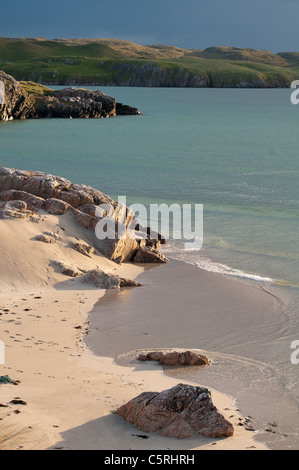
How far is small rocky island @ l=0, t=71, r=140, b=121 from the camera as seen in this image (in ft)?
253

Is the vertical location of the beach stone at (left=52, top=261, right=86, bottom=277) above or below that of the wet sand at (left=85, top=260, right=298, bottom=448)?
above

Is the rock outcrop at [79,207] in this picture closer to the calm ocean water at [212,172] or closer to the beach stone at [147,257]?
the beach stone at [147,257]

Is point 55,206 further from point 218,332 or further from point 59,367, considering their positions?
point 59,367

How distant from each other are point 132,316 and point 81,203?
575 centimetres

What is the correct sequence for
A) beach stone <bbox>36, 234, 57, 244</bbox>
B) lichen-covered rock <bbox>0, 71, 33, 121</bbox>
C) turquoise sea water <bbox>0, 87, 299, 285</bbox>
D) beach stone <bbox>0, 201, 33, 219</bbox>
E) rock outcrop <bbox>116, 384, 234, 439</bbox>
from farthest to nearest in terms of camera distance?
lichen-covered rock <bbox>0, 71, 33, 121</bbox>, turquoise sea water <bbox>0, 87, 299, 285</bbox>, beach stone <bbox>0, 201, 33, 219</bbox>, beach stone <bbox>36, 234, 57, 244</bbox>, rock outcrop <bbox>116, 384, 234, 439</bbox>

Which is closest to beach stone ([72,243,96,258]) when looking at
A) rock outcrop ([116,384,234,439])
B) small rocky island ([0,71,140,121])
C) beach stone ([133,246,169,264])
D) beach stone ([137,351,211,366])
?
beach stone ([133,246,169,264])

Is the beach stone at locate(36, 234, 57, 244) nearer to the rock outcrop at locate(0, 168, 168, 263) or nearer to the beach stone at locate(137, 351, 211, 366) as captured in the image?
the rock outcrop at locate(0, 168, 168, 263)

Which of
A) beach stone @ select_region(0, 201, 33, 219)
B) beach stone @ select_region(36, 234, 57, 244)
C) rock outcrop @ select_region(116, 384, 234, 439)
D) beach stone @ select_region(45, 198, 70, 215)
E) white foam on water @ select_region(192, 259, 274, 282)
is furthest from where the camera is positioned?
beach stone @ select_region(45, 198, 70, 215)

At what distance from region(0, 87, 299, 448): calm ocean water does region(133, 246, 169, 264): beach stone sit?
0.98m

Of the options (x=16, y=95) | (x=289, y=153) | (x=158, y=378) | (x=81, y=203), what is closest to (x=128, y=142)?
(x=289, y=153)

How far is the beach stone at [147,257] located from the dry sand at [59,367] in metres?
0.77

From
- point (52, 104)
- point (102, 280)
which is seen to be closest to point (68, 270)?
point (102, 280)

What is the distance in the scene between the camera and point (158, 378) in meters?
10.1

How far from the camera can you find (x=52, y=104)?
83.6 m
